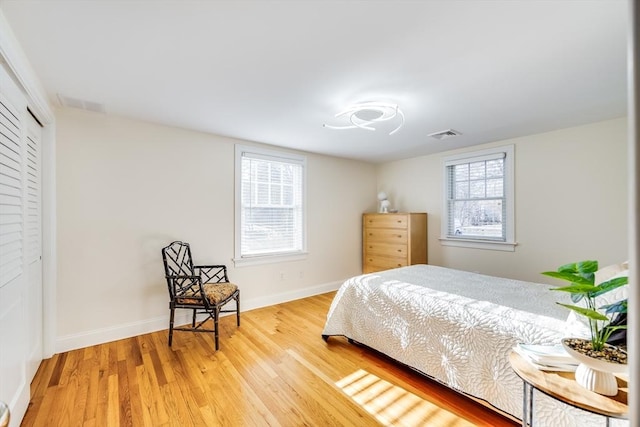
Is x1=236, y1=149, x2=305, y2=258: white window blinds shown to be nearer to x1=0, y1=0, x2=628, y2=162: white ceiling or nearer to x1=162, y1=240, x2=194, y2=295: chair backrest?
x1=162, y1=240, x2=194, y2=295: chair backrest

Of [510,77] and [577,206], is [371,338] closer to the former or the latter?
[510,77]

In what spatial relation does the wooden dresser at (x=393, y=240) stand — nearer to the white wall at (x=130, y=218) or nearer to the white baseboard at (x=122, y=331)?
the white wall at (x=130, y=218)

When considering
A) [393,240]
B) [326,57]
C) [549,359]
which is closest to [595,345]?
[549,359]

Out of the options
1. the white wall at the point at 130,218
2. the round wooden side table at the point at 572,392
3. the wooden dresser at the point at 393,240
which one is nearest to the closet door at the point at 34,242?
the white wall at the point at 130,218

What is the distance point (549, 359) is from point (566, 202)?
9.08 feet

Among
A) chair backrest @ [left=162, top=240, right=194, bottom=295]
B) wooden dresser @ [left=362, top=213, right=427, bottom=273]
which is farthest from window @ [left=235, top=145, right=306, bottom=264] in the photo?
wooden dresser @ [left=362, top=213, right=427, bottom=273]

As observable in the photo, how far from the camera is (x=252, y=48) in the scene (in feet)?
5.61

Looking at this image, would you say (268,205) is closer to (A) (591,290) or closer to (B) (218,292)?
(B) (218,292)

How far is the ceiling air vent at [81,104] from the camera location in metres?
2.38

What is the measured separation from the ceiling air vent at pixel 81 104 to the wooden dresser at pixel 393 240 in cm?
378

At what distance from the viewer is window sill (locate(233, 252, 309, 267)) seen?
363 cm

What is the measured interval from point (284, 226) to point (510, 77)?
10.0 ft

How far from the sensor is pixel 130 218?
289 cm

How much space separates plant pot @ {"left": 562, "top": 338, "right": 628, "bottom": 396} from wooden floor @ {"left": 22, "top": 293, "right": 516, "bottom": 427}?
0.89 meters
